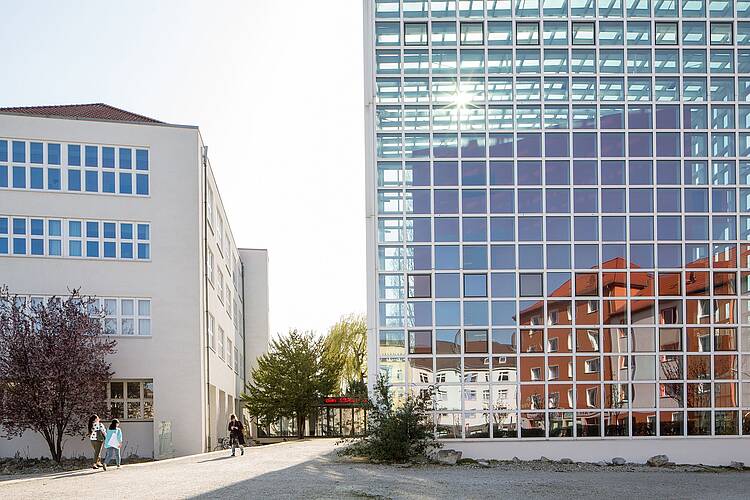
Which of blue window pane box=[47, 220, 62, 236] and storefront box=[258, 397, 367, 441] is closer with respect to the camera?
blue window pane box=[47, 220, 62, 236]

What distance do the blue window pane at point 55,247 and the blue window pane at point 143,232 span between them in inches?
111

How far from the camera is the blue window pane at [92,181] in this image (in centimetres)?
3300

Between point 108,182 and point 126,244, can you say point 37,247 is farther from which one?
point 108,182

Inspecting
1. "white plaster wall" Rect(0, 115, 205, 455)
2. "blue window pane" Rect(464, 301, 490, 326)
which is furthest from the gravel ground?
"white plaster wall" Rect(0, 115, 205, 455)

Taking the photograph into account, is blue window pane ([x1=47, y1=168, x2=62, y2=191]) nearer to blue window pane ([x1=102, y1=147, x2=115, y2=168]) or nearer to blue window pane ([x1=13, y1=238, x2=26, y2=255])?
blue window pane ([x1=102, y1=147, x2=115, y2=168])

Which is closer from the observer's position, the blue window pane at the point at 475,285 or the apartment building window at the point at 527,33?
the blue window pane at the point at 475,285

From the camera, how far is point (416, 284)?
26.5 metres

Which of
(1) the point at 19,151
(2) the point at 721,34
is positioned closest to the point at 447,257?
(2) the point at 721,34

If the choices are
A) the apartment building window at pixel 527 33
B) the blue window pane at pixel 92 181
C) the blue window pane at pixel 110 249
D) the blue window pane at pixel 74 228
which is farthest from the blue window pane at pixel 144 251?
the apartment building window at pixel 527 33

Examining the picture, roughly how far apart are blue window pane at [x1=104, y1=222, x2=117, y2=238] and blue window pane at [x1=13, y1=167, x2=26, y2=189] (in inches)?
125

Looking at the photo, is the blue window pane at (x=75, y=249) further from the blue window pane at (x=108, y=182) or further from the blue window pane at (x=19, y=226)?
the blue window pane at (x=108, y=182)

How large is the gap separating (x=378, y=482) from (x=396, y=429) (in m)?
4.92

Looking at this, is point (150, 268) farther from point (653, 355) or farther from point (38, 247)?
point (653, 355)

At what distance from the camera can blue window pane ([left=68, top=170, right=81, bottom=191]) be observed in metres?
32.8
